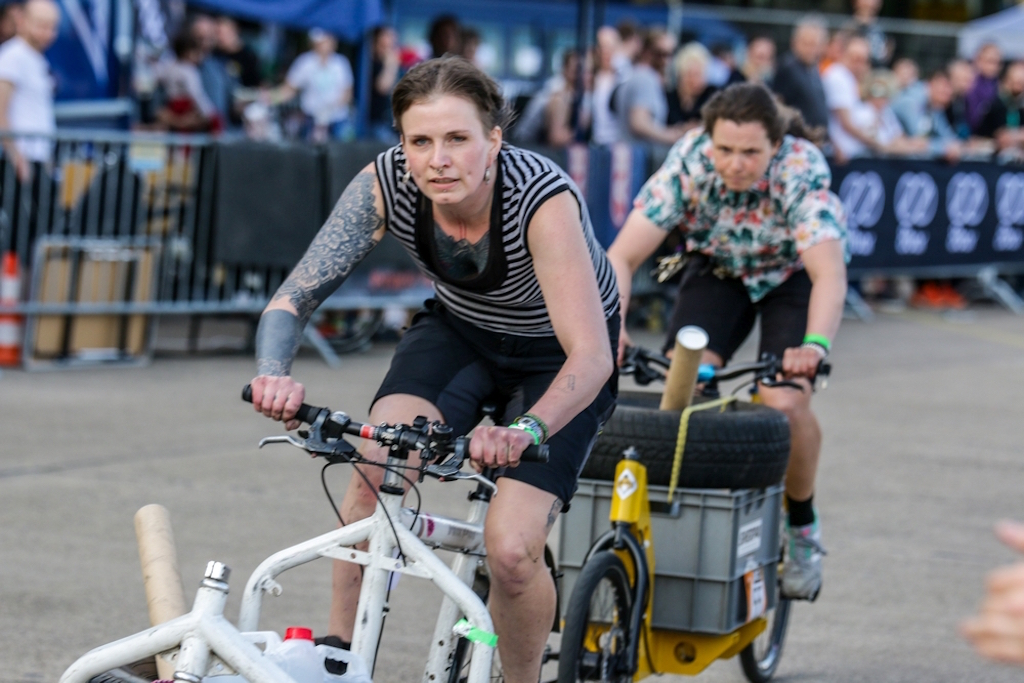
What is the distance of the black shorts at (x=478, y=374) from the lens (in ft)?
11.9

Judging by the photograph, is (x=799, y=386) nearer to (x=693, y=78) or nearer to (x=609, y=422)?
(x=609, y=422)

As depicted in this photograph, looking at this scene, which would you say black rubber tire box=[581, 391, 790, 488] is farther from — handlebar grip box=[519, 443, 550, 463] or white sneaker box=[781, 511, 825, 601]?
handlebar grip box=[519, 443, 550, 463]

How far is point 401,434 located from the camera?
9.76ft

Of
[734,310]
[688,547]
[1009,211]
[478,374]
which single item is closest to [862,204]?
[1009,211]

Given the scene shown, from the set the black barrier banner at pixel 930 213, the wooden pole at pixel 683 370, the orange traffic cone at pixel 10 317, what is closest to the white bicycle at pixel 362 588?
the wooden pole at pixel 683 370

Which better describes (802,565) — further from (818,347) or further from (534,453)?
(534,453)

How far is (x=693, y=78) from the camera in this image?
1339 cm

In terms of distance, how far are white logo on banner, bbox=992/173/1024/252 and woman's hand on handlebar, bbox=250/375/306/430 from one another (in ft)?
45.1

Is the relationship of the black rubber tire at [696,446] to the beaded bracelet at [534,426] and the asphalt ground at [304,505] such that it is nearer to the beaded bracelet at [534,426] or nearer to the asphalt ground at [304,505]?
the asphalt ground at [304,505]

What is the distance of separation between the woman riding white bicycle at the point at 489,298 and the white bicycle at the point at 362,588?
0.66ft

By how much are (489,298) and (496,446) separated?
0.82 meters

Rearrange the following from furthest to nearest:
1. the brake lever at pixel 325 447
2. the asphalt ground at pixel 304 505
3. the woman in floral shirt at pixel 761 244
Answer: the asphalt ground at pixel 304 505 < the woman in floral shirt at pixel 761 244 < the brake lever at pixel 325 447

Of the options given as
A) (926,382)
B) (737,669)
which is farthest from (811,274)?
(926,382)

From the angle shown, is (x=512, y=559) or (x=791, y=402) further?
(x=791, y=402)
